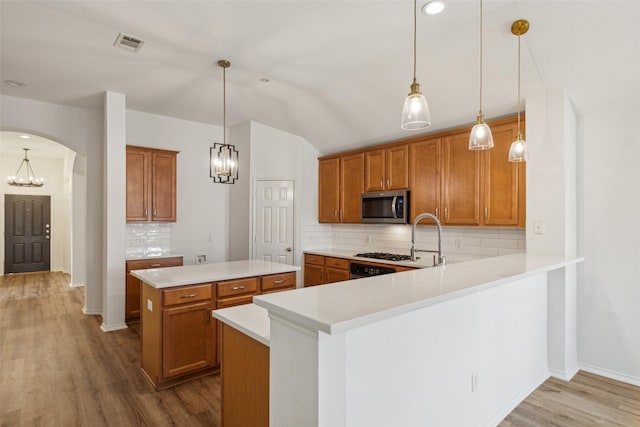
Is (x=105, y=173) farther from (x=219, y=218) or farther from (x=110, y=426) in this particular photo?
(x=110, y=426)

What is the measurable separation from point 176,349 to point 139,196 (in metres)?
2.60

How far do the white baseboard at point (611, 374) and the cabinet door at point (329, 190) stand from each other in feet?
11.2

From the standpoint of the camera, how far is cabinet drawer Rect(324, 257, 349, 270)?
4.81m

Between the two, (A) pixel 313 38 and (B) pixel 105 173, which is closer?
(A) pixel 313 38

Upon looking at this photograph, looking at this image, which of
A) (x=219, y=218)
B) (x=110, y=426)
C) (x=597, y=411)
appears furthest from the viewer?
(x=219, y=218)

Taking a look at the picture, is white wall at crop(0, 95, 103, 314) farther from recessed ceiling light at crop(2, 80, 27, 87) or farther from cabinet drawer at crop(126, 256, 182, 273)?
cabinet drawer at crop(126, 256, 182, 273)

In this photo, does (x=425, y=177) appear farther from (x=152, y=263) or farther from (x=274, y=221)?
(x=152, y=263)

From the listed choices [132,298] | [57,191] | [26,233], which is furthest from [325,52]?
[26,233]

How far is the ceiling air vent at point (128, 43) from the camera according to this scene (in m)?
2.96

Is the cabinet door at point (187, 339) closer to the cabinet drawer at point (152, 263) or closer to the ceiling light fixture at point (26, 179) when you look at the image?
the cabinet drawer at point (152, 263)

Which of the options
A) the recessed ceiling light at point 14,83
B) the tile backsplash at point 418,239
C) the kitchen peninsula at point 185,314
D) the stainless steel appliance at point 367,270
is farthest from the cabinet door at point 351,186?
the recessed ceiling light at point 14,83

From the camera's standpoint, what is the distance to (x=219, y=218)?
224 inches

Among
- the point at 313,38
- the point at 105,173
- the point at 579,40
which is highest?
the point at 313,38

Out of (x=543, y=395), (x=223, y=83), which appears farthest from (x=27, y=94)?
(x=543, y=395)
